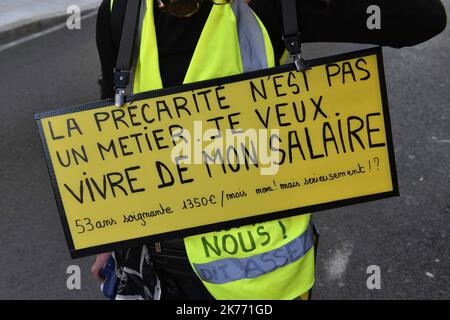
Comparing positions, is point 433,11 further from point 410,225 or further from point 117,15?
point 410,225

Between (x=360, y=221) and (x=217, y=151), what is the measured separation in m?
2.10

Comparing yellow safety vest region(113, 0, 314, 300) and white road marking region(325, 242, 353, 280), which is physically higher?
yellow safety vest region(113, 0, 314, 300)

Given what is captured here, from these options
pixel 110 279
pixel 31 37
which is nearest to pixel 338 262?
pixel 110 279

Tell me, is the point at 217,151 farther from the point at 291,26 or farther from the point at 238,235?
the point at 291,26

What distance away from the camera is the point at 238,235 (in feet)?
4.67

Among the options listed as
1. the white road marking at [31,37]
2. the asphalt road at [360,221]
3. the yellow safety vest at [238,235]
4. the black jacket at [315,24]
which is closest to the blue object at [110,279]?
the yellow safety vest at [238,235]

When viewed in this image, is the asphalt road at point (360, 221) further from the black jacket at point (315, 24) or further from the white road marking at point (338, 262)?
the black jacket at point (315, 24)

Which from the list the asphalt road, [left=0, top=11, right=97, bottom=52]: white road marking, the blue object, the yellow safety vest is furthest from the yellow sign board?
[left=0, top=11, right=97, bottom=52]: white road marking

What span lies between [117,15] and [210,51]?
289 millimetres

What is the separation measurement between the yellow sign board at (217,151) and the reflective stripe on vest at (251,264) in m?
0.10

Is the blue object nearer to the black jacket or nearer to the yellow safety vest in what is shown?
the yellow safety vest

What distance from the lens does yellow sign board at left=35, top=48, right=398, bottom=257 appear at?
139 cm

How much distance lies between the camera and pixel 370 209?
3.36m
